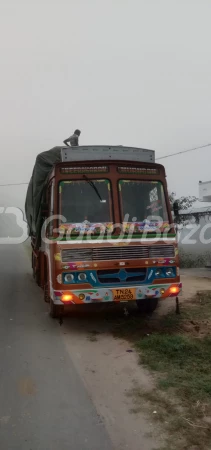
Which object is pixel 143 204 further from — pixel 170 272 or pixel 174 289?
pixel 174 289

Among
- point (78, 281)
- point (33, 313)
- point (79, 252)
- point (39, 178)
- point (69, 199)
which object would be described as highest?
point (39, 178)

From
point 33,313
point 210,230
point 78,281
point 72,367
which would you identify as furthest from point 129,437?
point 210,230

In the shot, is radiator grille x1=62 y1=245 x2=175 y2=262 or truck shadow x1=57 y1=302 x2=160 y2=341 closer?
radiator grille x1=62 y1=245 x2=175 y2=262

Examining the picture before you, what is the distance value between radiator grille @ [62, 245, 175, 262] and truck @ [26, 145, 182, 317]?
0.02 metres

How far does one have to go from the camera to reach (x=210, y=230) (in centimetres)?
2017

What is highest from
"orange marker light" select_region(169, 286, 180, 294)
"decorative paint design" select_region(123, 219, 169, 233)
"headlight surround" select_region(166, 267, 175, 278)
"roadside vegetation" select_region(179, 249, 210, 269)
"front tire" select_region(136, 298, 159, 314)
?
"decorative paint design" select_region(123, 219, 169, 233)

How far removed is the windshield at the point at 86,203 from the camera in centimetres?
648

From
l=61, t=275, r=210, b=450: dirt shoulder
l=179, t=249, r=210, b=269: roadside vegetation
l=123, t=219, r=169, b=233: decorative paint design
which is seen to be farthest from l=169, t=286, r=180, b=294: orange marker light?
l=179, t=249, r=210, b=269: roadside vegetation

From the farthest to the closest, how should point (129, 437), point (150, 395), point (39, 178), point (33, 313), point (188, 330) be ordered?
point (39, 178)
point (33, 313)
point (188, 330)
point (150, 395)
point (129, 437)

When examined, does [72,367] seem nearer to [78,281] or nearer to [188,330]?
[78,281]

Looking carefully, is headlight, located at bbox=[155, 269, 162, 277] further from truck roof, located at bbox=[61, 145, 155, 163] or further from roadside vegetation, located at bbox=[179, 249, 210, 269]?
A: roadside vegetation, located at bbox=[179, 249, 210, 269]

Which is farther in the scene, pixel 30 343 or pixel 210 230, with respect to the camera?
pixel 210 230

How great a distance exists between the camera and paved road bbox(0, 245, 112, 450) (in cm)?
338

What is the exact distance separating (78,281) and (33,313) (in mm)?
2433
